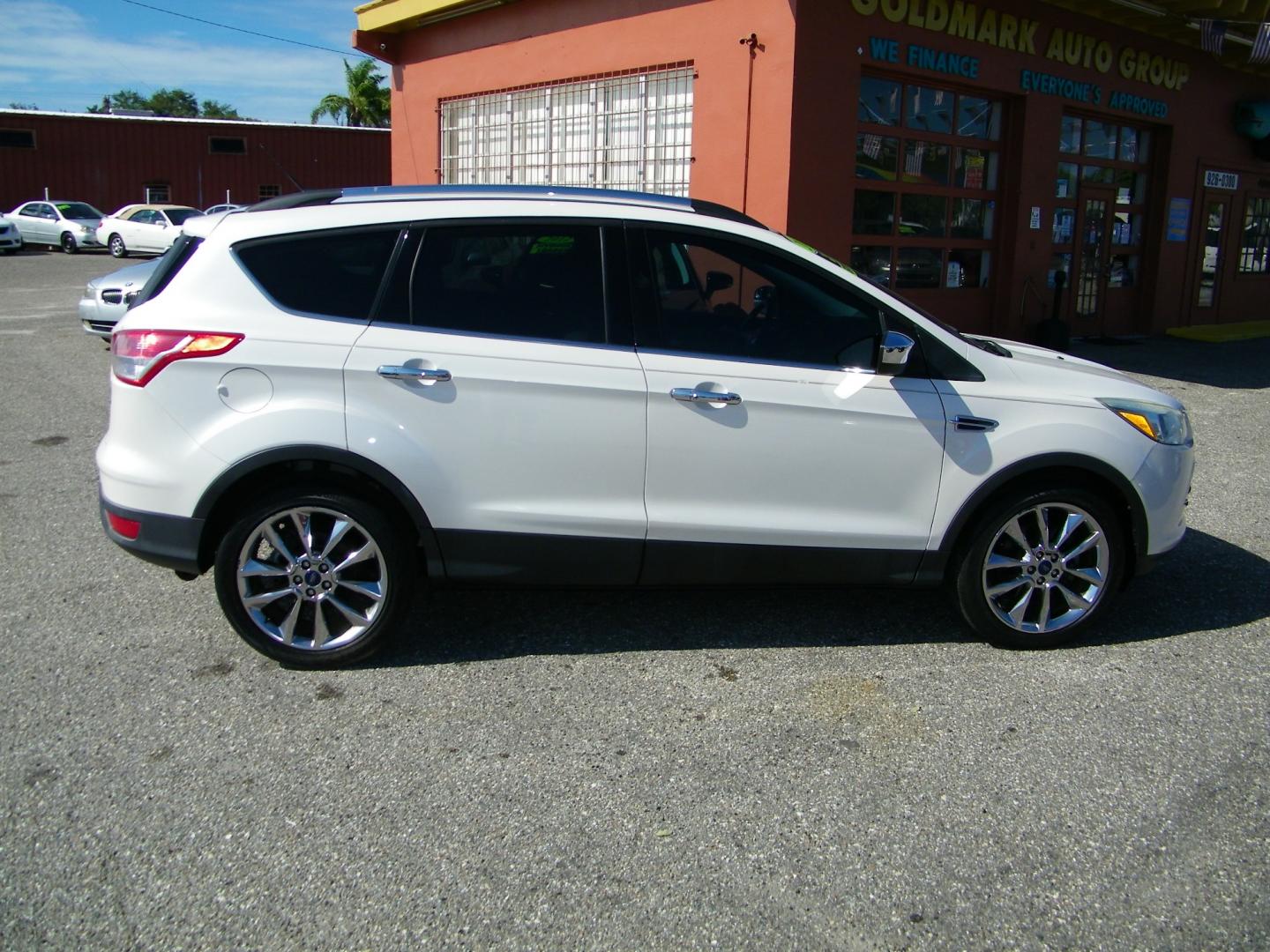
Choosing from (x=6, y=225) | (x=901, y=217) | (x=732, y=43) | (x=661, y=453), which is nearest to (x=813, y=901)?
(x=661, y=453)

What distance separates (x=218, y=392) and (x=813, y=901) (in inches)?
110

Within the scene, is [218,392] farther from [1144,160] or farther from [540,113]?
[1144,160]

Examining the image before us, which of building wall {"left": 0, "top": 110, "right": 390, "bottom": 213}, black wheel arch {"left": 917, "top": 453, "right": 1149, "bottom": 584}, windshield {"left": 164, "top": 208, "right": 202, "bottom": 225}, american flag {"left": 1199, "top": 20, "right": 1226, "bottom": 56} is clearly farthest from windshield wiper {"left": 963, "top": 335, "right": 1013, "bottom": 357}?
building wall {"left": 0, "top": 110, "right": 390, "bottom": 213}

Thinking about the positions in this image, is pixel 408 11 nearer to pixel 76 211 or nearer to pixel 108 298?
pixel 108 298

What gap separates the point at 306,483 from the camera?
412 centimetres

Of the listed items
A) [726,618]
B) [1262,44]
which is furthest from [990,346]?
[1262,44]

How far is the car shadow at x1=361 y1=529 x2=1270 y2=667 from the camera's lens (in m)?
4.55

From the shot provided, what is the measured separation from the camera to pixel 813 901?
2908 millimetres

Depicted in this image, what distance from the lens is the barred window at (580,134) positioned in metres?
11.5

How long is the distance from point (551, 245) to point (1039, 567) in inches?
96.9

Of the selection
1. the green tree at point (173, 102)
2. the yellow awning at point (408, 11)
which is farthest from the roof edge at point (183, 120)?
the green tree at point (173, 102)

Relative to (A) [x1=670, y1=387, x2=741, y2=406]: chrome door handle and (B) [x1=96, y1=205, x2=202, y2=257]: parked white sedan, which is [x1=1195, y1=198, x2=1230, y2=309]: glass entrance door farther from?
(B) [x1=96, y1=205, x2=202, y2=257]: parked white sedan

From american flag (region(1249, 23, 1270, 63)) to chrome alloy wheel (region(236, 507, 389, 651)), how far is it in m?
14.8

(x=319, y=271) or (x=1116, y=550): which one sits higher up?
(x=319, y=271)
